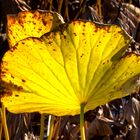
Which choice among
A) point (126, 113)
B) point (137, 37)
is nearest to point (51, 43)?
point (126, 113)

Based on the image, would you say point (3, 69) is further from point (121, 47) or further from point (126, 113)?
point (126, 113)

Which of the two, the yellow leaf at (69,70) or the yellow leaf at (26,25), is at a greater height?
the yellow leaf at (26,25)

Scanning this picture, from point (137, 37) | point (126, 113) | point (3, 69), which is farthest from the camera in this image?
point (137, 37)

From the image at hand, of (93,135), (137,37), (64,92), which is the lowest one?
(93,135)

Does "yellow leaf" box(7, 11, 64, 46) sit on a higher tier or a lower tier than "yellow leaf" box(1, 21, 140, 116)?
higher
